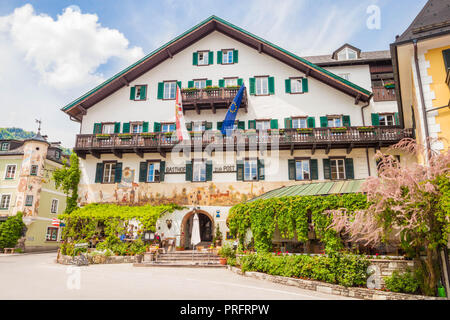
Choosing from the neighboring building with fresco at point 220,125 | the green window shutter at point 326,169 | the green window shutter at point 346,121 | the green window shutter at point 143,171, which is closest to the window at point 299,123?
the neighboring building with fresco at point 220,125

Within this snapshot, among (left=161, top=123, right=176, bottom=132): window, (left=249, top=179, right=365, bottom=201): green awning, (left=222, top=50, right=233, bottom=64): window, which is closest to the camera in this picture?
(left=249, top=179, right=365, bottom=201): green awning

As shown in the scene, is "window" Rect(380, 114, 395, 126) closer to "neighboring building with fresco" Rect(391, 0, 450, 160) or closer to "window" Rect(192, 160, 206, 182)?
"neighboring building with fresco" Rect(391, 0, 450, 160)

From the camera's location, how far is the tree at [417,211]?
9438 millimetres

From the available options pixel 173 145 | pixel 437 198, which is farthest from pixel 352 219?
pixel 173 145

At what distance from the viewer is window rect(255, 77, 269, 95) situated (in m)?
24.5

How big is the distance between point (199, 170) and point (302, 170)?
669cm

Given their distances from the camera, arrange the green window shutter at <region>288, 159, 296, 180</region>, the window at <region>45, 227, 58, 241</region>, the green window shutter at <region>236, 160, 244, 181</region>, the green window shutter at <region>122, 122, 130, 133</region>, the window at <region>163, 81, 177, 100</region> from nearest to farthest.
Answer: the green window shutter at <region>288, 159, 296, 180</region> < the green window shutter at <region>236, 160, 244, 181</region> < the green window shutter at <region>122, 122, 130, 133</region> < the window at <region>163, 81, 177, 100</region> < the window at <region>45, 227, 58, 241</region>

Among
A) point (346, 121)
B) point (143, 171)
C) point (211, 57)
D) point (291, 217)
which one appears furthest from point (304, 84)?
point (291, 217)

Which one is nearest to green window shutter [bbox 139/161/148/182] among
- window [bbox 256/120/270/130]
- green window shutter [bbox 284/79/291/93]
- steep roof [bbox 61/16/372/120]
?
steep roof [bbox 61/16/372/120]

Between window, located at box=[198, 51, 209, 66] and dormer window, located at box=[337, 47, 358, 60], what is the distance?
1007 cm

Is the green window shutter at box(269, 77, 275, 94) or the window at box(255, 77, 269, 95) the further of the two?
the window at box(255, 77, 269, 95)

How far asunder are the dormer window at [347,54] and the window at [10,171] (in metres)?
29.6

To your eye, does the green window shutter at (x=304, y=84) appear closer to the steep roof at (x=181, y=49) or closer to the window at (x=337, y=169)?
the steep roof at (x=181, y=49)

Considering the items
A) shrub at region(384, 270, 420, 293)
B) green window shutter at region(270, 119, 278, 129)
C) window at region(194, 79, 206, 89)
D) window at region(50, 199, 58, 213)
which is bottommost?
shrub at region(384, 270, 420, 293)
